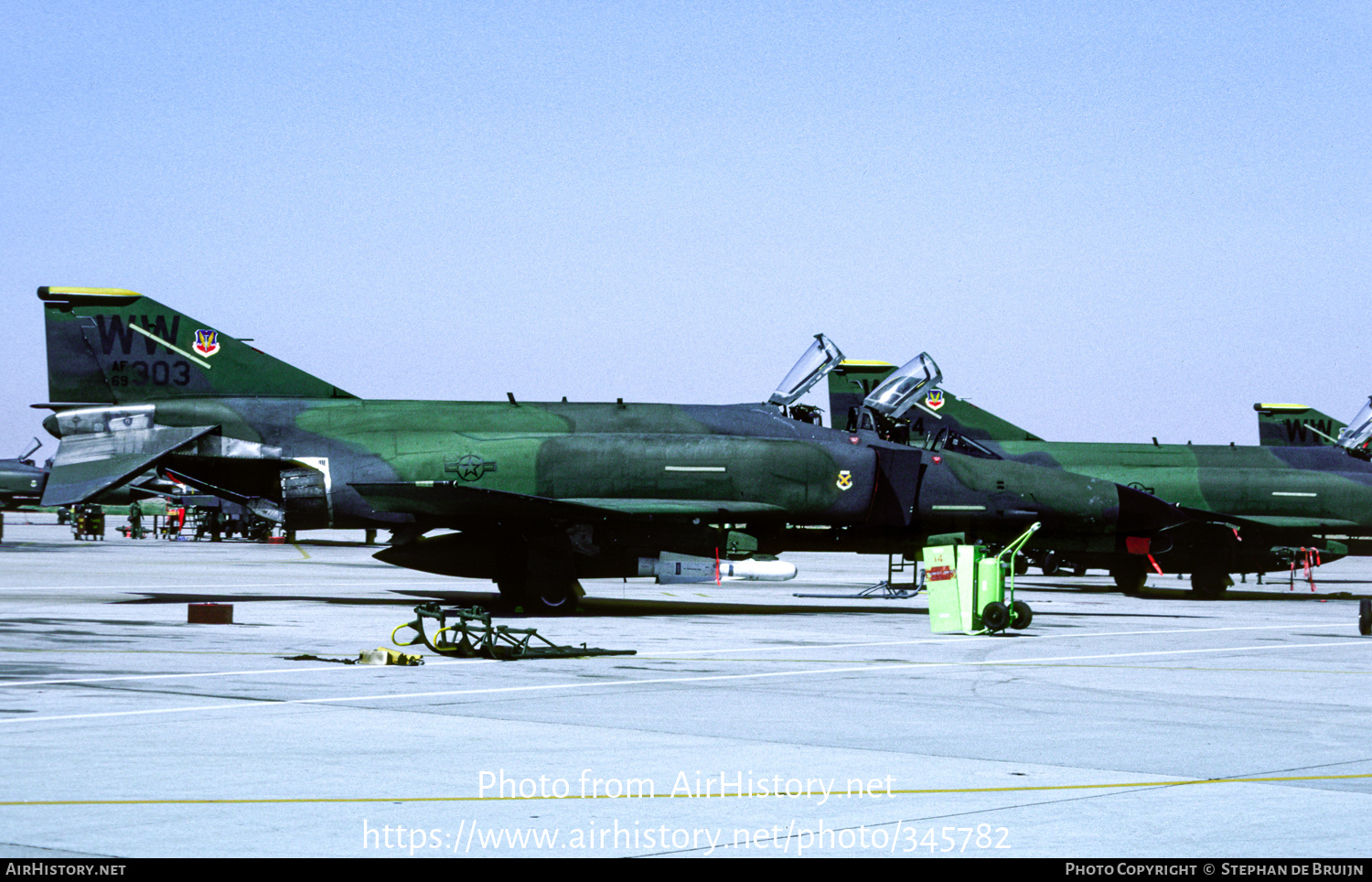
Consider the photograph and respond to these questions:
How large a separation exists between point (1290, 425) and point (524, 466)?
25077 millimetres

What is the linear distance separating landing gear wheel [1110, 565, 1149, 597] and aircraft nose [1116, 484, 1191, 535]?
7.87 metres

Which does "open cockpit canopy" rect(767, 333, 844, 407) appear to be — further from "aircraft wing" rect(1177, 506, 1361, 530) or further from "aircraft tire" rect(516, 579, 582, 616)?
"aircraft wing" rect(1177, 506, 1361, 530)

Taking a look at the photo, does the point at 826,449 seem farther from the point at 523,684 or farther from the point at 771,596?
the point at 523,684

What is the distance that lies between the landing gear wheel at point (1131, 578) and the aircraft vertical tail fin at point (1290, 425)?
8825 millimetres

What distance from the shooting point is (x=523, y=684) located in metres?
12.1

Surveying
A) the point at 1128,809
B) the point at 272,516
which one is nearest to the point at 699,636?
the point at 272,516

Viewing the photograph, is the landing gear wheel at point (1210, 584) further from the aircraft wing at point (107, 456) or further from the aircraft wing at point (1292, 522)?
the aircraft wing at point (107, 456)

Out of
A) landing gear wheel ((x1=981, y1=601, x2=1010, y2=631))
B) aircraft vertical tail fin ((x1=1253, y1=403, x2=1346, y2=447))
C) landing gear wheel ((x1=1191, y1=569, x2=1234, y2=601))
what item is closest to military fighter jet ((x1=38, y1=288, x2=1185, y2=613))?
landing gear wheel ((x1=981, y1=601, x2=1010, y2=631))

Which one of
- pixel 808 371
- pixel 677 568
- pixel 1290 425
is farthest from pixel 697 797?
pixel 1290 425

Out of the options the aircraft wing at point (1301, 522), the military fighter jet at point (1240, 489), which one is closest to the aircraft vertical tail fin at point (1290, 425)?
the military fighter jet at point (1240, 489)

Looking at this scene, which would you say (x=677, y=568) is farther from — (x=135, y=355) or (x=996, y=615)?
(x=135, y=355)

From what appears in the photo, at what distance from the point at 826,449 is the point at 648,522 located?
2977 mm
